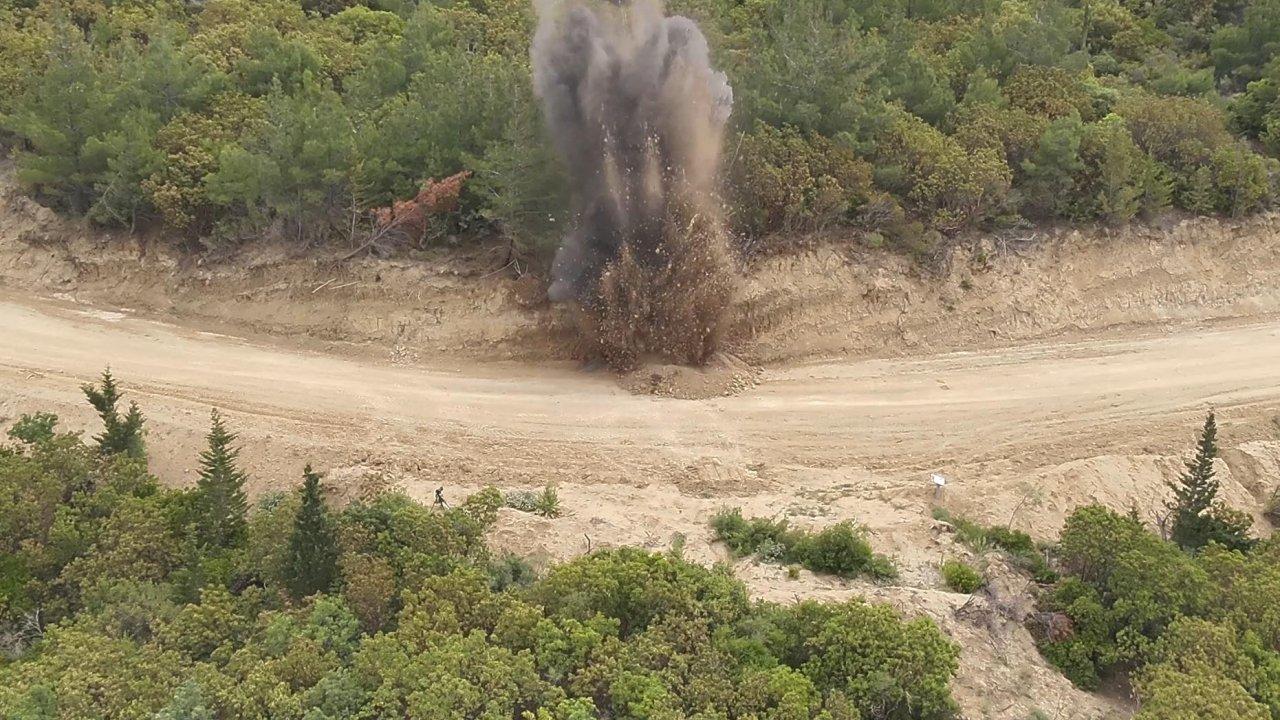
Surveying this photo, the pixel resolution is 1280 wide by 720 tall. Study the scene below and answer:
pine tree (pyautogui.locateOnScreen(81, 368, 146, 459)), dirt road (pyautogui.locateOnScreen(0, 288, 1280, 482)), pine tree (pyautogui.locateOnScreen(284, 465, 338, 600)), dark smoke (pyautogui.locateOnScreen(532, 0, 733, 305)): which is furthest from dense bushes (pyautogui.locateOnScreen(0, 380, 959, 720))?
dark smoke (pyautogui.locateOnScreen(532, 0, 733, 305))

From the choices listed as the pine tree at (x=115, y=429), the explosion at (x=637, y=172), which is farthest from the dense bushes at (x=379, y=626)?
the explosion at (x=637, y=172)

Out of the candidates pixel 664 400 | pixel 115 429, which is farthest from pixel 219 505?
pixel 664 400

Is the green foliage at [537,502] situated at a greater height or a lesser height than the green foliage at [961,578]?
greater

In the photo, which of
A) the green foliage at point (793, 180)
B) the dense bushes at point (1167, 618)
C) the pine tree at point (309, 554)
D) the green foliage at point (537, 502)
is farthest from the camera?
the green foliage at point (793, 180)

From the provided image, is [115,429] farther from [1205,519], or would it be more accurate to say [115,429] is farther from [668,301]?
[1205,519]

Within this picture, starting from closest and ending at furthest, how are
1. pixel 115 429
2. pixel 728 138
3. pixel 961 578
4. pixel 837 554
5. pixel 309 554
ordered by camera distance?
pixel 309 554 → pixel 961 578 → pixel 837 554 → pixel 115 429 → pixel 728 138

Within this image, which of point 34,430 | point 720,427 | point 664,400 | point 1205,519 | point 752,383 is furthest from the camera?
point 752,383

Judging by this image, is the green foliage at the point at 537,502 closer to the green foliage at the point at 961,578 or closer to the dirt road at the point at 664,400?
the dirt road at the point at 664,400

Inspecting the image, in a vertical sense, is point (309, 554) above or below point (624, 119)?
below
